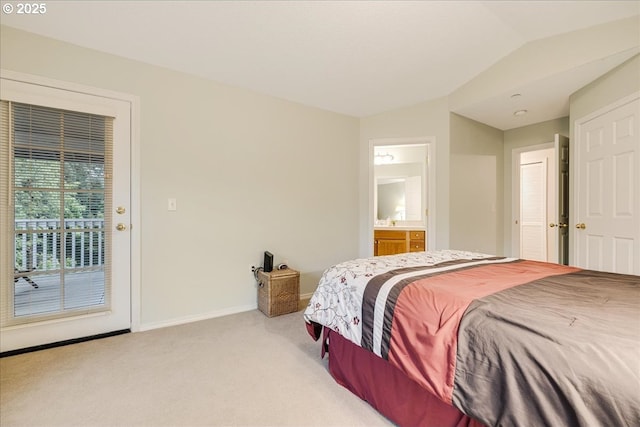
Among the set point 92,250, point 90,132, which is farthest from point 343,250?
point 90,132

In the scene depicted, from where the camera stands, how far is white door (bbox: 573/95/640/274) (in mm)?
2250

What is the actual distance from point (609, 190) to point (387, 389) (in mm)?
2619

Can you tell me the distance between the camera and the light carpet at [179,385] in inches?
55.2

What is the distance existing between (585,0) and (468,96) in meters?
1.21

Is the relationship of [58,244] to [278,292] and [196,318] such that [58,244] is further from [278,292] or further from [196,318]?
[278,292]

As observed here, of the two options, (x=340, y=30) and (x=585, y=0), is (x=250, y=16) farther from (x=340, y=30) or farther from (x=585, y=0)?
(x=585, y=0)

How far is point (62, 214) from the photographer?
2.17m

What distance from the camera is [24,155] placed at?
2.05 meters

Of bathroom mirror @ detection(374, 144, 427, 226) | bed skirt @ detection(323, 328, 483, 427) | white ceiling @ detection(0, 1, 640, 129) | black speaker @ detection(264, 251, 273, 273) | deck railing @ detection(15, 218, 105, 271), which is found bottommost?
bed skirt @ detection(323, 328, 483, 427)

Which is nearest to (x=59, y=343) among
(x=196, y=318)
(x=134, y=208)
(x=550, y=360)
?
(x=196, y=318)

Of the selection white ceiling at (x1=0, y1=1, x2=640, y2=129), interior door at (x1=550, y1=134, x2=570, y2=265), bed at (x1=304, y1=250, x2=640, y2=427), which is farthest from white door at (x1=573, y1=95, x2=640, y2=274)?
bed at (x1=304, y1=250, x2=640, y2=427)

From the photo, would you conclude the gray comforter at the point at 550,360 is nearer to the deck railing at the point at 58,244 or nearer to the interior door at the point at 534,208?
the deck railing at the point at 58,244

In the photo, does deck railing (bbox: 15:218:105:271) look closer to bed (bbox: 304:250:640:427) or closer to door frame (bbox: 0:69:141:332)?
door frame (bbox: 0:69:141:332)

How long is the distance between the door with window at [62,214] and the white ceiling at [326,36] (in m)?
0.53
